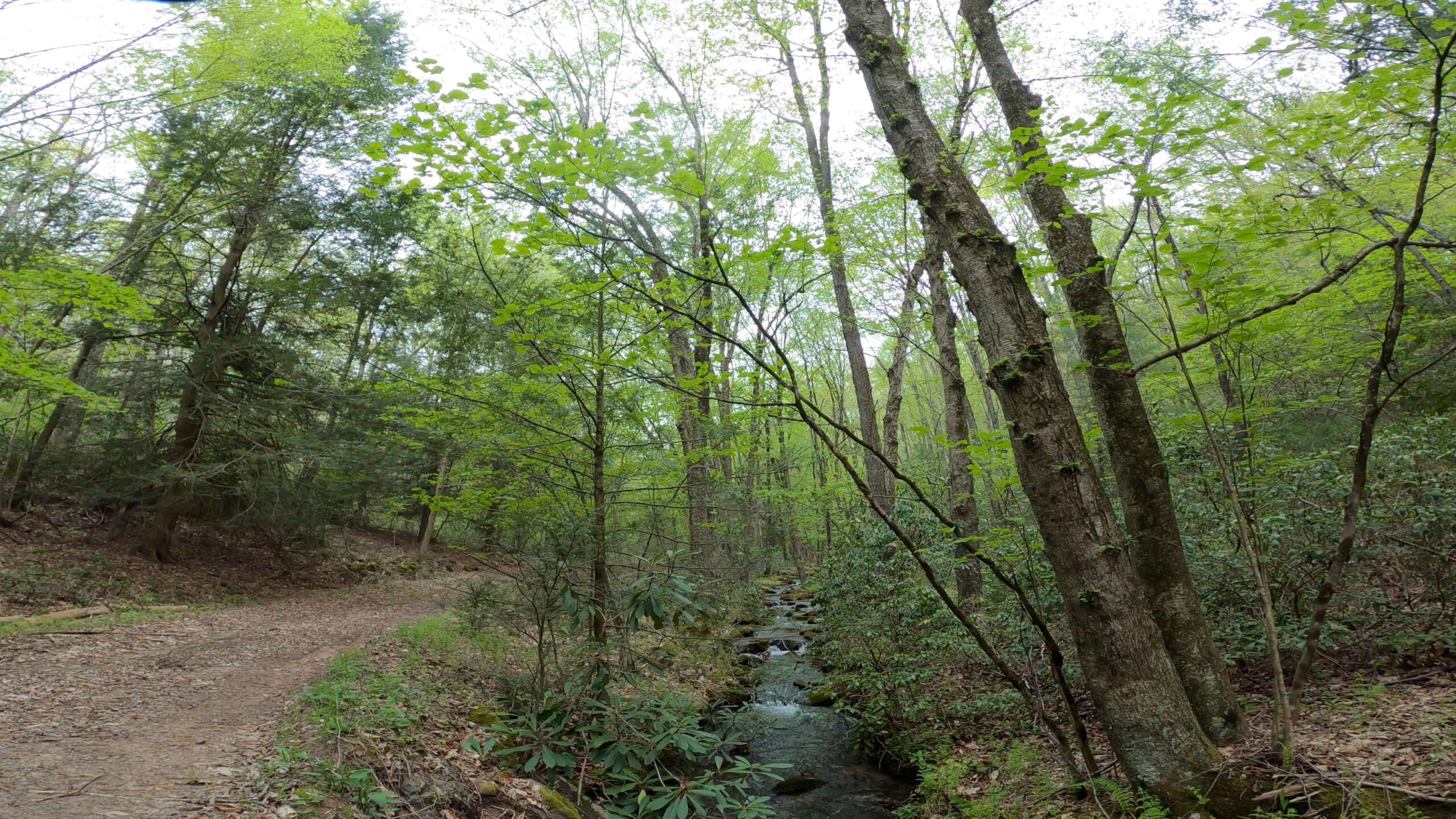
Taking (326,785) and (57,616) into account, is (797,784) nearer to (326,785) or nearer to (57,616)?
(326,785)

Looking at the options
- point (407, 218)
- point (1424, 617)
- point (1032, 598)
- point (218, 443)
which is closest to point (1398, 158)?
point (1424, 617)

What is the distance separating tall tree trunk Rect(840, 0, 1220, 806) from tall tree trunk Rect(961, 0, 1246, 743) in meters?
0.57

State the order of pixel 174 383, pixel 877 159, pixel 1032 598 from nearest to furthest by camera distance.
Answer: pixel 1032 598
pixel 174 383
pixel 877 159

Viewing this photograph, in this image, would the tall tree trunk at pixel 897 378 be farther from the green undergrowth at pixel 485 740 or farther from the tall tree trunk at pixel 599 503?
the green undergrowth at pixel 485 740

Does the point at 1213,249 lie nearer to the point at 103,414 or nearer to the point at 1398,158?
the point at 1398,158

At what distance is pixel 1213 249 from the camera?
3416 mm

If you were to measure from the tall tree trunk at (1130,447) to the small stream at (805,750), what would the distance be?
3026 mm

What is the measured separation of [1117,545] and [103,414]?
14.3 meters

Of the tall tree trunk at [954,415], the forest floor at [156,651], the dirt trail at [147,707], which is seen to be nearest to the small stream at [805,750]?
the tall tree trunk at [954,415]

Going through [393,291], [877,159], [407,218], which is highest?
[877,159]

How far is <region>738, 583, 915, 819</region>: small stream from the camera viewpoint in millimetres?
5969

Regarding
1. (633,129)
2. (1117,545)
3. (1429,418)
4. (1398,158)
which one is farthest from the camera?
(1398,158)

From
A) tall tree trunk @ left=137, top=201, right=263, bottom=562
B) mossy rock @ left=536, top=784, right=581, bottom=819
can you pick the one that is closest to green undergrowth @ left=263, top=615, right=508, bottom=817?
mossy rock @ left=536, top=784, right=581, bottom=819

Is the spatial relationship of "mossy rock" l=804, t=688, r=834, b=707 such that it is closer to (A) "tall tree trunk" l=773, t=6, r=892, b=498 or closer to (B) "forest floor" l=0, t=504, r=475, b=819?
(A) "tall tree trunk" l=773, t=6, r=892, b=498
